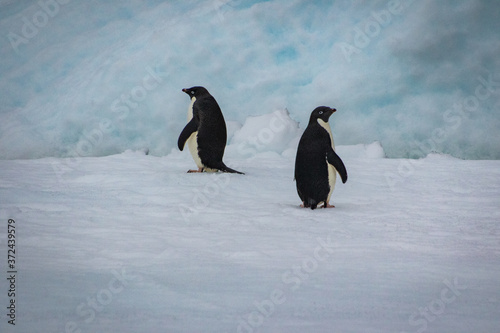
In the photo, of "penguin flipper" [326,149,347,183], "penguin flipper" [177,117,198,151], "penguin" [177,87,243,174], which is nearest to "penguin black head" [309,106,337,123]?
"penguin flipper" [326,149,347,183]

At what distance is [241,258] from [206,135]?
4213mm

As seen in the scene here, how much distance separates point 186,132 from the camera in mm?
7152

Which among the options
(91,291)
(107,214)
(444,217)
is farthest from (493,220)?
(91,291)

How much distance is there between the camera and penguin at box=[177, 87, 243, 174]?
7160mm

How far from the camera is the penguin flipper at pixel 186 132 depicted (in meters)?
7.12

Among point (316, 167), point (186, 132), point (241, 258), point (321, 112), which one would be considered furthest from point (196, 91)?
point (241, 258)

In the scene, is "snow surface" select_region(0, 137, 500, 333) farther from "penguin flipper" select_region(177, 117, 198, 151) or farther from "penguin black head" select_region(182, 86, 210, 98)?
"penguin black head" select_region(182, 86, 210, 98)

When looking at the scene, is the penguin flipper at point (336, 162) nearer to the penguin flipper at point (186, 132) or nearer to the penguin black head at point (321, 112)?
the penguin black head at point (321, 112)

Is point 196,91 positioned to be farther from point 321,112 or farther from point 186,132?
point 321,112

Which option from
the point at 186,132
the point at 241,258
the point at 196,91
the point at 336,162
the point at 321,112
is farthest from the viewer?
the point at 196,91

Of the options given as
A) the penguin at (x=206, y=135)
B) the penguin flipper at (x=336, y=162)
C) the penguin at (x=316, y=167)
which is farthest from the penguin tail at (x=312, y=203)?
the penguin at (x=206, y=135)

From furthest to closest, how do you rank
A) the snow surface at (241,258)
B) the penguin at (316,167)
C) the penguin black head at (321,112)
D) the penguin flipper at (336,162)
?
1. the penguin black head at (321,112)
2. the penguin at (316,167)
3. the penguin flipper at (336,162)
4. the snow surface at (241,258)

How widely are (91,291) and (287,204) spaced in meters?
3.18

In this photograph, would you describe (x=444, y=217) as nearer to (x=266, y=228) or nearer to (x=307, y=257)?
(x=266, y=228)
